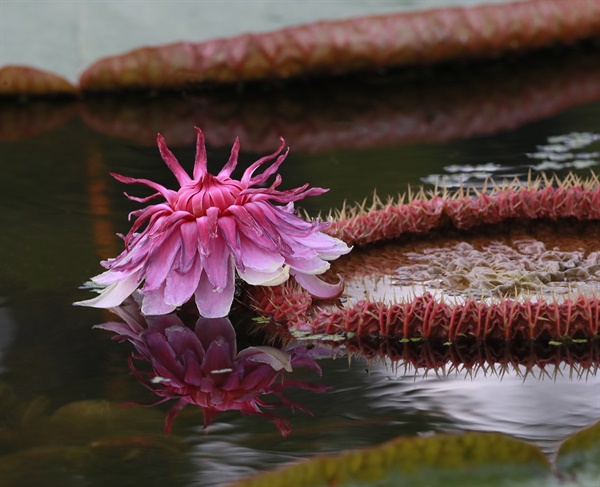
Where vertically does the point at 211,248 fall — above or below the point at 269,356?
above

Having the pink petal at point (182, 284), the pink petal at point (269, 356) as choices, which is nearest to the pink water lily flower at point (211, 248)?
the pink petal at point (182, 284)

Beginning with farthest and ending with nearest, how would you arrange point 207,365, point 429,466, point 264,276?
point 264,276, point 207,365, point 429,466

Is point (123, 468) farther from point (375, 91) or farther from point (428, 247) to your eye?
point (375, 91)

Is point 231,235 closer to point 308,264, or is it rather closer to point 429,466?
point 308,264

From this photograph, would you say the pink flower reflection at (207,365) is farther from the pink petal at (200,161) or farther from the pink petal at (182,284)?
the pink petal at (200,161)

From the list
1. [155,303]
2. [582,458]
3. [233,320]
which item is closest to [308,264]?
[233,320]

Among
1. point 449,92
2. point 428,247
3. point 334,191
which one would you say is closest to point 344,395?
point 428,247
